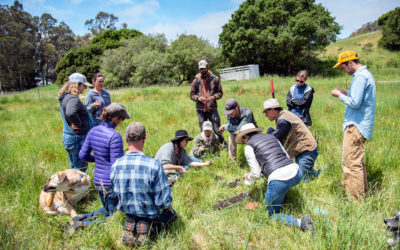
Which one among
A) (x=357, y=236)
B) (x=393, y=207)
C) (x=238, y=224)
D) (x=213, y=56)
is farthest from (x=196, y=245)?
(x=213, y=56)

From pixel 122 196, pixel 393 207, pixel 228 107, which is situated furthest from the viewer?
pixel 228 107

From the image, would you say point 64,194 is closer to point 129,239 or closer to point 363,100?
point 129,239

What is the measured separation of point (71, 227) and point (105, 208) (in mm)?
435

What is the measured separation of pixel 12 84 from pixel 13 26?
8855mm

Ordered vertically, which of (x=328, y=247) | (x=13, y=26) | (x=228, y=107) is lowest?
(x=328, y=247)

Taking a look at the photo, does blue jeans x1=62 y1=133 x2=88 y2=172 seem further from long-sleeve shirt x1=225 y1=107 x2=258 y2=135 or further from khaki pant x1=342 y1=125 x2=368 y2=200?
khaki pant x1=342 y1=125 x2=368 y2=200

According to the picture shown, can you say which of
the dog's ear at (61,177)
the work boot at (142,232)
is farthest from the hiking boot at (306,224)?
the dog's ear at (61,177)

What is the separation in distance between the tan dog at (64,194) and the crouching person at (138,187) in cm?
93

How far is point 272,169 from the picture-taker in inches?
106

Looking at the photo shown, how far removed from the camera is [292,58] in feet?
83.4

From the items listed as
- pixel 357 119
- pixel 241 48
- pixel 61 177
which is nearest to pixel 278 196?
pixel 357 119

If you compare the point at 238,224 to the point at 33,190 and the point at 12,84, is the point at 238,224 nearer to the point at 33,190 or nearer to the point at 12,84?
the point at 33,190

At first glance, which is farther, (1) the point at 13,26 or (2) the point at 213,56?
(1) the point at 13,26

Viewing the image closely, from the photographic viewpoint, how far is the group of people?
2.38m
